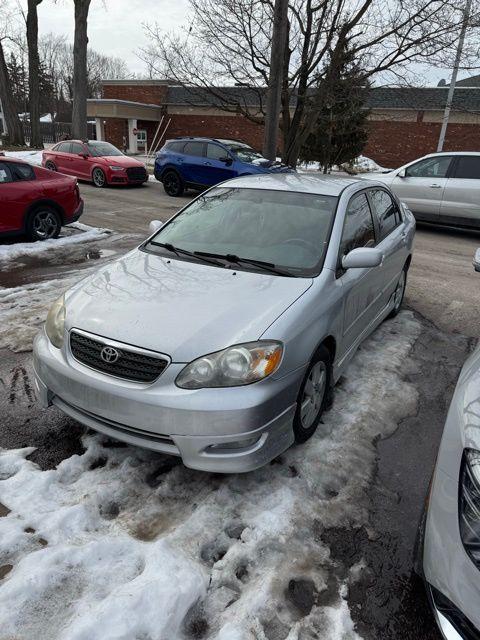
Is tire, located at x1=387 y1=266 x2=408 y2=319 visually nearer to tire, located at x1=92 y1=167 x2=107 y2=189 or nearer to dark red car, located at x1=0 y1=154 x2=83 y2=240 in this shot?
dark red car, located at x1=0 y1=154 x2=83 y2=240

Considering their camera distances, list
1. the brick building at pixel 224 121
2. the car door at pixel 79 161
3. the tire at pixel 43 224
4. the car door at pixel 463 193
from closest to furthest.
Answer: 1. the tire at pixel 43 224
2. the car door at pixel 463 193
3. the car door at pixel 79 161
4. the brick building at pixel 224 121

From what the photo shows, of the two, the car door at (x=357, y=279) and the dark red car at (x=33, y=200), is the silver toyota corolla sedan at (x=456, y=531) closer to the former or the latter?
the car door at (x=357, y=279)

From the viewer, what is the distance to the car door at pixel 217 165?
13562 mm

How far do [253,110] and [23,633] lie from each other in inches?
1118

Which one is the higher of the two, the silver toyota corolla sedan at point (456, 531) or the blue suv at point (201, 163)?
the blue suv at point (201, 163)

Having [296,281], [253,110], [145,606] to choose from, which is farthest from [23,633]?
[253,110]

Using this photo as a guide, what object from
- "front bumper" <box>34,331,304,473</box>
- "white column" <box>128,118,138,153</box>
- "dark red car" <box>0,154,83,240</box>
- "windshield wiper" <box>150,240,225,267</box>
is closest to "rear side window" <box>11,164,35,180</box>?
"dark red car" <box>0,154,83,240</box>

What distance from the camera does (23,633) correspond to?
73.3 inches

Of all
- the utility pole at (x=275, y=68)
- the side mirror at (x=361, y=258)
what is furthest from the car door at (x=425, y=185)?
the side mirror at (x=361, y=258)

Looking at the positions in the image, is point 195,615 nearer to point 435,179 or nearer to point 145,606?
point 145,606

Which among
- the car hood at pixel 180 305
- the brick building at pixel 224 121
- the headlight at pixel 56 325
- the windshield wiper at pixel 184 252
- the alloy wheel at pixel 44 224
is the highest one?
the brick building at pixel 224 121

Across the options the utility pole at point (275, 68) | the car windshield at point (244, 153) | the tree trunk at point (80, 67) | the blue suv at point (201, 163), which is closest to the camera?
the utility pole at point (275, 68)

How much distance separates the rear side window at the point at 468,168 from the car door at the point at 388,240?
19.7 feet

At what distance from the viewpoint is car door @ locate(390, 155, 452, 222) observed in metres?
10.4
